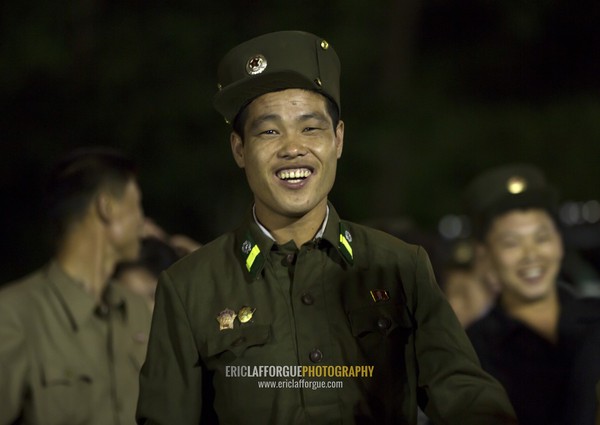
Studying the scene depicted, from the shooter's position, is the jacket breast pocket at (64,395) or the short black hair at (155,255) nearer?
the jacket breast pocket at (64,395)

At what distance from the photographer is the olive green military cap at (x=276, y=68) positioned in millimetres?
4027

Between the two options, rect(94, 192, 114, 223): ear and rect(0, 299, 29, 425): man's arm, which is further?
rect(94, 192, 114, 223): ear

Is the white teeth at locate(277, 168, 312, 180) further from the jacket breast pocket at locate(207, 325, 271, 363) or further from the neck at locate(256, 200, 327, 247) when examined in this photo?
the jacket breast pocket at locate(207, 325, 271, 363)

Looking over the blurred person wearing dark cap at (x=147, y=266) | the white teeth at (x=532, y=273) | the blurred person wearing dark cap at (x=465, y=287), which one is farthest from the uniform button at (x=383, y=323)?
the blurred person wearing dark cap at (x=465, y=287)

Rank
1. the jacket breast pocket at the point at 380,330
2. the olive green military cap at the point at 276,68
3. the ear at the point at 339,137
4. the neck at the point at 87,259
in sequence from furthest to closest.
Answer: the neck at the point at 87,259
the ear at the point at 339,137
the olive green military cap at the point at 276,68
the jacket breast pocket at the point at 380,330

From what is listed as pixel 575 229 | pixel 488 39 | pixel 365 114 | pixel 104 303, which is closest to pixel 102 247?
pixel 104 303

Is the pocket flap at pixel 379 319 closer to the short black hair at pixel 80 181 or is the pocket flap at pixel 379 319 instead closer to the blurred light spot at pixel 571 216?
the short black hair at pixel 80 181

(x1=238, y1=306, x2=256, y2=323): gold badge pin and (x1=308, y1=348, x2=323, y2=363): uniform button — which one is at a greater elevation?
(x1=238, y1=306, x2=256, y2=323): gold badge pin

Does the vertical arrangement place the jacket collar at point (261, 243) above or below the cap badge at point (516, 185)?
below

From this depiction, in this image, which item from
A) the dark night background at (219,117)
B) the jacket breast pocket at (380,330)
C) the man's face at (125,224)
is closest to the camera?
the jacket breast pocket at (380,330)

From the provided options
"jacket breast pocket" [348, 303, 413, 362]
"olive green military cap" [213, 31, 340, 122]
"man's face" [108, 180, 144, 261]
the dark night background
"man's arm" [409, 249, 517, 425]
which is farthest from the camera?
the dark night background

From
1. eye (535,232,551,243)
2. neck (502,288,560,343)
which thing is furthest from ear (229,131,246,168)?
eye (535,232,551,243)

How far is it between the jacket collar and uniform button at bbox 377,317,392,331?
0.20 m

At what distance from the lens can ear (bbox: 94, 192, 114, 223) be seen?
678 centimetres
